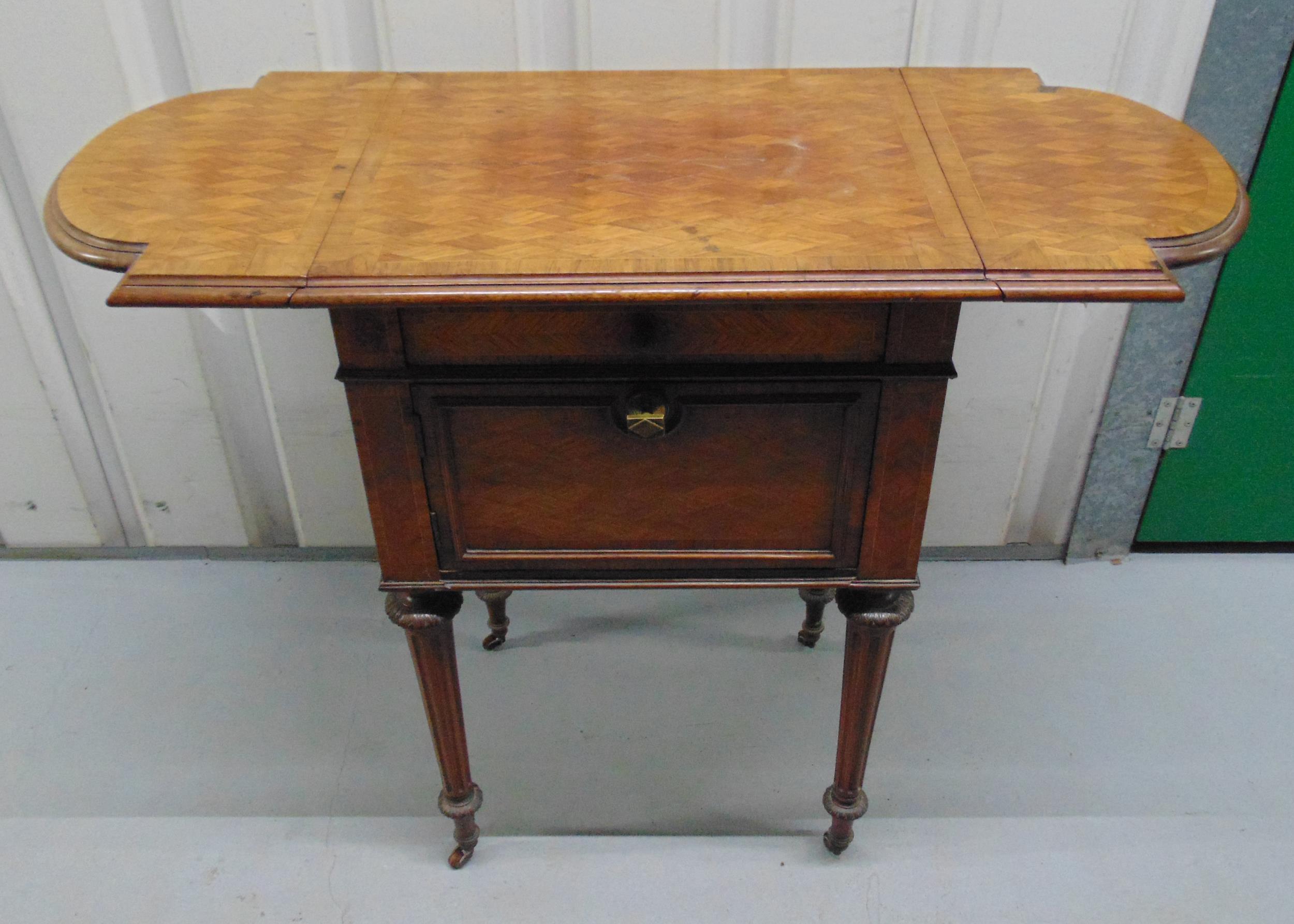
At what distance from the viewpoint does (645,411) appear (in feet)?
3.57

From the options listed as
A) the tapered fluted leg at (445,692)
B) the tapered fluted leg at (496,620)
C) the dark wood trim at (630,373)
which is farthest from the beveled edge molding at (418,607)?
the tapered fluted leg at (496,620)

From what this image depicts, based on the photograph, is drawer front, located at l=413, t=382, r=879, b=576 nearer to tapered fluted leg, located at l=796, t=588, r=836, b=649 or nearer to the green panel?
tapered fluted leg, located at l=796, t=588, r=836, b=649

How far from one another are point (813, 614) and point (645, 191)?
1.02 meters

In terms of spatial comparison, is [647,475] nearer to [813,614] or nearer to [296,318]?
[813,614]

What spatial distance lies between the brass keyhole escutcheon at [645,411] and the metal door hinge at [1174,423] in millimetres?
1345

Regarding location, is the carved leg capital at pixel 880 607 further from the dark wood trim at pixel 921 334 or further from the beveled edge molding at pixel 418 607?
the beveled edge molding at pixel 418 607

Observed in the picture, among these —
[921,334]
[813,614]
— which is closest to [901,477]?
[921,334]

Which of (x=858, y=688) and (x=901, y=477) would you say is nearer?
(x=901, y=477)

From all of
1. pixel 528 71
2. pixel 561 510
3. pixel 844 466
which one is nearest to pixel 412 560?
pixel 561 510

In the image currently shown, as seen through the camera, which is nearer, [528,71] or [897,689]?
[528,71]

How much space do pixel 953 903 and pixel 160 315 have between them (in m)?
1.73

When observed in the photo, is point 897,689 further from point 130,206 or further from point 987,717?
point 130,206

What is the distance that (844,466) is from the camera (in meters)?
1.14

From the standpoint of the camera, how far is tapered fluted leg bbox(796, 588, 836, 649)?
1.87 meters
